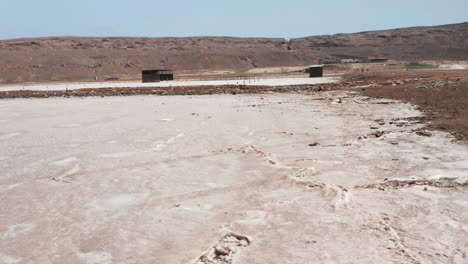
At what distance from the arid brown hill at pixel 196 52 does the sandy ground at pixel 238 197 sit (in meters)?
79.2

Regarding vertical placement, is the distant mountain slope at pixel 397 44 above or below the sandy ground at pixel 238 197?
above

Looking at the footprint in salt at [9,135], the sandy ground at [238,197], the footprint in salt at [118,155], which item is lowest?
the sandy ground at [238,197]

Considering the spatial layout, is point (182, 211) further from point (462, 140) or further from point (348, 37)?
point (348, 37)

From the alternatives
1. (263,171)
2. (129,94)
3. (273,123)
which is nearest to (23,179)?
(263,171)

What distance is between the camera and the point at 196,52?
109 meters

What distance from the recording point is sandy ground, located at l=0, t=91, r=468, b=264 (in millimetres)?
4426

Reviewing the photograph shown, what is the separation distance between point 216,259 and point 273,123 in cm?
928

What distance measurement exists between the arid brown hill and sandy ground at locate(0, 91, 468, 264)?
7924 cm

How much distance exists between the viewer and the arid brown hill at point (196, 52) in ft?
309

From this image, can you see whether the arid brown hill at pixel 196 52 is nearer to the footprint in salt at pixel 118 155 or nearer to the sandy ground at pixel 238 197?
the footprint in salt at pixel 118 155

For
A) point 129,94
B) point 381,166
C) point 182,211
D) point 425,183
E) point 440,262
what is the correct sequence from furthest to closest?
point 129,94
point 381,166
point 425,183
point 182,211
point 440,262

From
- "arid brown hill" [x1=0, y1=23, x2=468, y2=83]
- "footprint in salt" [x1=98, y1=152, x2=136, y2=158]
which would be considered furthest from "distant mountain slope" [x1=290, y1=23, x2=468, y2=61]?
"footprint in salt" [x1=98, y1=152, x2=136, y2=158]

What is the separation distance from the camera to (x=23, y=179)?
7.44 meters

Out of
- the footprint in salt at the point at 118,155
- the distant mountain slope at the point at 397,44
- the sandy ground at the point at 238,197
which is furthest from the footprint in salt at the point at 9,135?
the distant mountain slope at the point at 397,44
